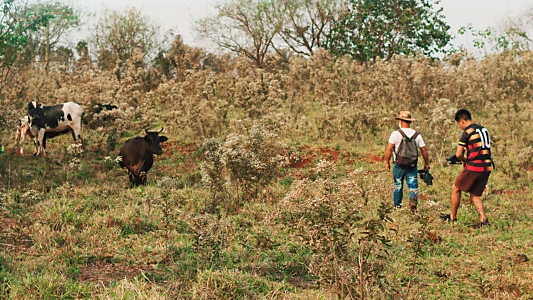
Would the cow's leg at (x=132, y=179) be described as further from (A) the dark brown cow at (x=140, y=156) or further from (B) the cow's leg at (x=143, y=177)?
(B) the cow's leg at (x=143, y=177)

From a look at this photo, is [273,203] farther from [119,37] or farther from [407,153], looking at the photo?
[119,37]

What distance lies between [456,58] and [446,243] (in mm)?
11896

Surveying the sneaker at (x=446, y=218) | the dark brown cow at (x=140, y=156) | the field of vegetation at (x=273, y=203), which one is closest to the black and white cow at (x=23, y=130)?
the field of vegetation at (x=273, y=203)

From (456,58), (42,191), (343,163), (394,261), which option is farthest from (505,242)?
(456,58)

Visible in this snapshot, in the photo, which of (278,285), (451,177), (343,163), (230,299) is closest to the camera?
(230,299)

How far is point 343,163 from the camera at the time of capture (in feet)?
40.4

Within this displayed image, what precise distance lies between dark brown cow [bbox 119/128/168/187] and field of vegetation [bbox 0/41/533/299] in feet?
1.18

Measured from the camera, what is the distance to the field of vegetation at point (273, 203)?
4.81 m

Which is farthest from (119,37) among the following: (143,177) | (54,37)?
(143,177)

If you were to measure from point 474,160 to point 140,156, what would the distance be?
6.47 m

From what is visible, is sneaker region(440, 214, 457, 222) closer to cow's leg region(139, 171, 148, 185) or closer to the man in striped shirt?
the man in striped shirt

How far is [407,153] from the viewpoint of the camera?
26.8 feet

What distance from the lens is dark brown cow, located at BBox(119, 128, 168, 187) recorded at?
1082 centimetres

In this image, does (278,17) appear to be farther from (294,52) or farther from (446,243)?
(446,243)
